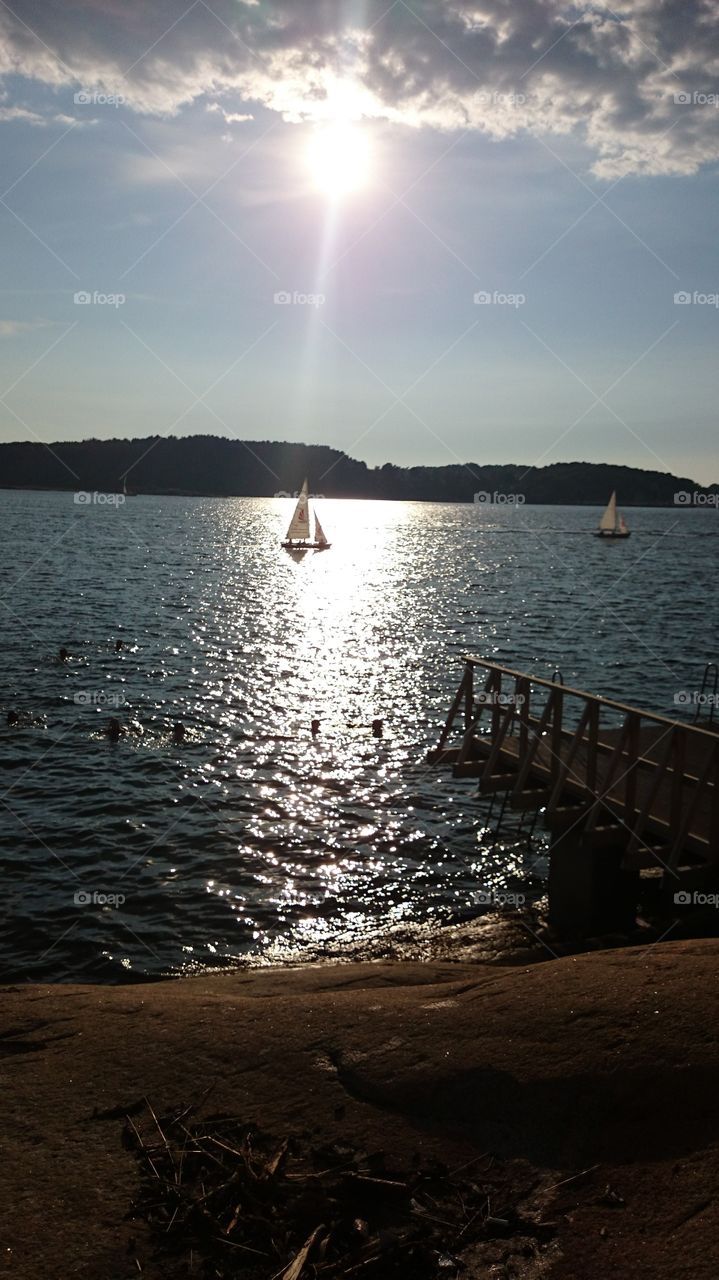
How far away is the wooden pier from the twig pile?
8.32m

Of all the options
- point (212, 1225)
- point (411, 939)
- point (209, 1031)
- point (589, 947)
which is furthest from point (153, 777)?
point (212, 1225)

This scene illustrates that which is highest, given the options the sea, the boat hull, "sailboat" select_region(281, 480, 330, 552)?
"sailboat" select_region(281, 480, 330, 552)

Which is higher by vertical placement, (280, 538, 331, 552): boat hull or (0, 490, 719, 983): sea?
(280, 538, 331, 552): boat hull

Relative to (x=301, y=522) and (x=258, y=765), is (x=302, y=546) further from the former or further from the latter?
(x=258, y=765)

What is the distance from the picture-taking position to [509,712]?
1805 cm

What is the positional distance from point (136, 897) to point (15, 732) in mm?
13109

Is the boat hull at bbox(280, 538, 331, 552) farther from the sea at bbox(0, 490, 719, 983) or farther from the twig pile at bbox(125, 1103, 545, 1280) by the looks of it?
the twig pile at bbox(125, 1103, 545, 1280)

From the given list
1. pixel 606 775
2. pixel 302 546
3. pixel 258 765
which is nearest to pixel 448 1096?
pixel 606 775

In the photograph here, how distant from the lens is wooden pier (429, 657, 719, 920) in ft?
45.5

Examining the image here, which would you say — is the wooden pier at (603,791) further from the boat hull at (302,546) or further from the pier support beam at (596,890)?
the boat hull at (302,546)

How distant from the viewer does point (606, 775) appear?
53.7 feet

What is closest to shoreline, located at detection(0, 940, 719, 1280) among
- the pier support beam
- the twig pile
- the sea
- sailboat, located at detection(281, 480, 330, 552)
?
the twig pile

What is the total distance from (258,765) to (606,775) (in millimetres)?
12534

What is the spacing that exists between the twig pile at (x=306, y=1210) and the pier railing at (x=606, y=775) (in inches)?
333
